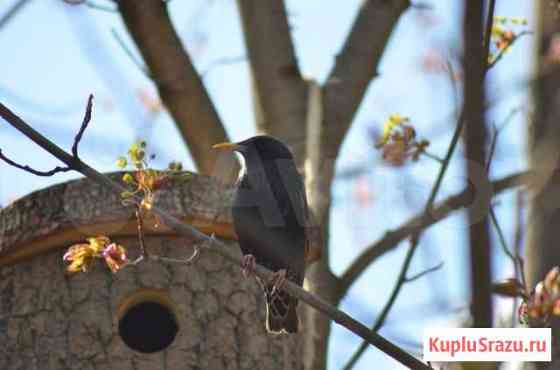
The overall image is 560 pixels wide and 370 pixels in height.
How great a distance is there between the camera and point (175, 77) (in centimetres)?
482

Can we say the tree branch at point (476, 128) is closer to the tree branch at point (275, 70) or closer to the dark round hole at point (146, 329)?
the dark round hole at point (146, 329)

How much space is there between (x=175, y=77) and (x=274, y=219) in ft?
3.59

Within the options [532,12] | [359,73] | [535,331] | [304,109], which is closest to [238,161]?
[304,109]

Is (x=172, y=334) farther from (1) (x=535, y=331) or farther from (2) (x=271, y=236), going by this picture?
(1) (x=535, y=331)

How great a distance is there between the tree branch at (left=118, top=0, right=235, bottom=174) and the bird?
0.49 metres

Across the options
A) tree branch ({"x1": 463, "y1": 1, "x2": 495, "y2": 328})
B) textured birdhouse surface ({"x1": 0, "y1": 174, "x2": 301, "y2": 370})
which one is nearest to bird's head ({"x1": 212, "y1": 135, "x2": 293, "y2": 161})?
textured birdhouse surface ({"x1": 0, "y1": 174, "x2": 301, "y2": 370})

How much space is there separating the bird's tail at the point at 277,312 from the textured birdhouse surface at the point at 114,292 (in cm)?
11

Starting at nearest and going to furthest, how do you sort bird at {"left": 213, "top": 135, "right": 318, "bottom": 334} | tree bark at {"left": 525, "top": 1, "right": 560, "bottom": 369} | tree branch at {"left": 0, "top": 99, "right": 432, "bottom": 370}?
tree branch at {"left": 0, "top": 99, "right": 432, "bottom": 370}
tree bark at {"left": 525, "top": 1, "right": 560, "bottom": 369}
bird at {"left": 213, "top": 135, "right": 318, "bottom": 334}

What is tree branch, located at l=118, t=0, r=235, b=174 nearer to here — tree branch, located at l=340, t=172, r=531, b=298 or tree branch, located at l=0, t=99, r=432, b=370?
tree branch, located at l=340, t=172, r=531, b=298

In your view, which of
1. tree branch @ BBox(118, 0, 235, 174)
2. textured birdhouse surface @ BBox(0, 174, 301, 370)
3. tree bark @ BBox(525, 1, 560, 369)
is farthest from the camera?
tree branch @ BBox(118, 0, 235, 174)

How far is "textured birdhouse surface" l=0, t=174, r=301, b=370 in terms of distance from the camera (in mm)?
3727

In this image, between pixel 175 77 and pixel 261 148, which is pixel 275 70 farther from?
pixel 261 148

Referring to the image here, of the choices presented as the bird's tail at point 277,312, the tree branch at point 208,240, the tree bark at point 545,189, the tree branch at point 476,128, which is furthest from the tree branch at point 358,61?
the tree branch at point 476,128

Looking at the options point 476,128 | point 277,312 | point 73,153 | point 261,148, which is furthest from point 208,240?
point 261,148
